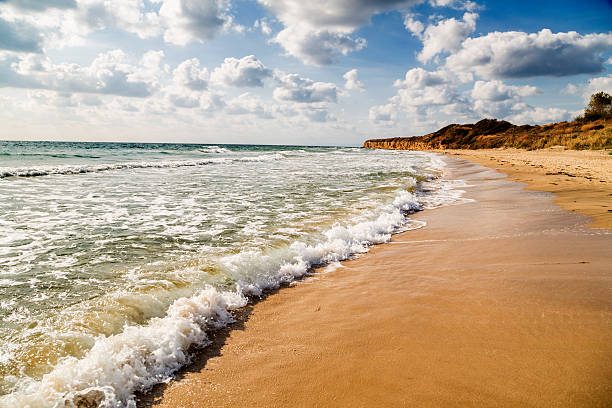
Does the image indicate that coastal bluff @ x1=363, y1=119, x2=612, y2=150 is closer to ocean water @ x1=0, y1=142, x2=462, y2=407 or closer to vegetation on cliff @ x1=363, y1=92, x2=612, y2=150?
vegetation on cliff @ x1=363, y1=92, x2=612, y2=150

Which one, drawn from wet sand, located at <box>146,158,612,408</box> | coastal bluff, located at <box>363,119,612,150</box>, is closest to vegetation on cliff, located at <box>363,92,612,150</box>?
coastal bluff, located at <box>363,119,612,150</box>

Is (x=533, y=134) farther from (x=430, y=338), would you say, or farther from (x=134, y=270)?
(x=134, y=270)

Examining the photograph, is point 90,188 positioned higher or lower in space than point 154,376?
higher

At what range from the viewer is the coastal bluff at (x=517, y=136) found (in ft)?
109

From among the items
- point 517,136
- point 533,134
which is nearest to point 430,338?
point 533,134

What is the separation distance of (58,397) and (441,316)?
334 centimetres

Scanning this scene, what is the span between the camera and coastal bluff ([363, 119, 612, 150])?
33312 mm

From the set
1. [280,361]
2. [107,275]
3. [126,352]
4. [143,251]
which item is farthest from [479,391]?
[143,251]

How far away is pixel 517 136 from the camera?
187 ft

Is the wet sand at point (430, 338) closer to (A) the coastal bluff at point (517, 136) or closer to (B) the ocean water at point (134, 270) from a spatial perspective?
(B) the ocean water at point (134, 270)

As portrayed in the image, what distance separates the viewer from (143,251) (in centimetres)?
511

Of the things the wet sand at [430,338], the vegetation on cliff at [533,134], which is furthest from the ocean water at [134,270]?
the vegetation on cliff at [533,134]

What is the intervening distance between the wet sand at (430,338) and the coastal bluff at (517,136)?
113ft

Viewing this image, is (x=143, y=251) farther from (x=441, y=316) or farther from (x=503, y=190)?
(x=503, y=190)
